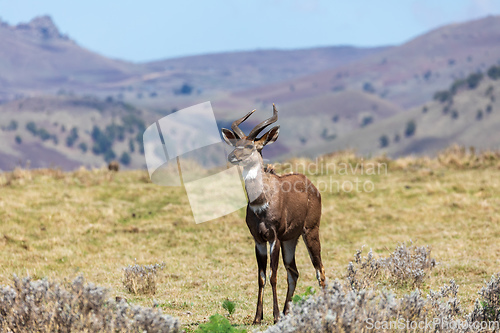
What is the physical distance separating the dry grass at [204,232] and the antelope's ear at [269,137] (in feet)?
10.5

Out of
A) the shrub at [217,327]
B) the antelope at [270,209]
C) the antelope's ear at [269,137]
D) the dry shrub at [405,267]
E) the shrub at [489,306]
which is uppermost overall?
the antelope's ear at [269,137]

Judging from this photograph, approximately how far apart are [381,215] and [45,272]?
39.4 ft

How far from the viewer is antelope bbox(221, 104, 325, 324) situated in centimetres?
941

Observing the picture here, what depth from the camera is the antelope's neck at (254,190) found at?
9.43 meters

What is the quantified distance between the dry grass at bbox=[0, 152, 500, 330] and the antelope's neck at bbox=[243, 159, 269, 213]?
7.15ft

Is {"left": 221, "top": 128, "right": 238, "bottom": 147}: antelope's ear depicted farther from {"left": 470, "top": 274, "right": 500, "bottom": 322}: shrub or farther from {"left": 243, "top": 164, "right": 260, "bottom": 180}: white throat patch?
{"left": 470, "top": 274, "right": 500, "bottom": 322}: shrub

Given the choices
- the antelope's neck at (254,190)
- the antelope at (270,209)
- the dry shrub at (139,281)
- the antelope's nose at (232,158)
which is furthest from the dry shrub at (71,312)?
the dry shrub at (139,281)

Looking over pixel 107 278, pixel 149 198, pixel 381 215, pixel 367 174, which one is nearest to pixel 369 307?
pixel 107 278

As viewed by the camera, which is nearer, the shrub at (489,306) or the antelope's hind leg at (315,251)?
the shrub at (489,306)

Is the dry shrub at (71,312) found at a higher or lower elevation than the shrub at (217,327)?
higher

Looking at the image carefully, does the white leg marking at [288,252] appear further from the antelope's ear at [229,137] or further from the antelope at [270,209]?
the antelope's ear at [229,137]

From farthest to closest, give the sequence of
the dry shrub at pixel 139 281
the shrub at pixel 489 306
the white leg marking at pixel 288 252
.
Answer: the dry shrub at pixel 139 281 < the white leg marking at pixel 288 252 < the shrub at pixel 489 306

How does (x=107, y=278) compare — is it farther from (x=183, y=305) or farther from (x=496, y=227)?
(x=496, y=227)

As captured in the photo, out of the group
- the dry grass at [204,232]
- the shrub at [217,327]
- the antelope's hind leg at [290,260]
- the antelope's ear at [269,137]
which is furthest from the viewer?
the dry grass at [204,232]
